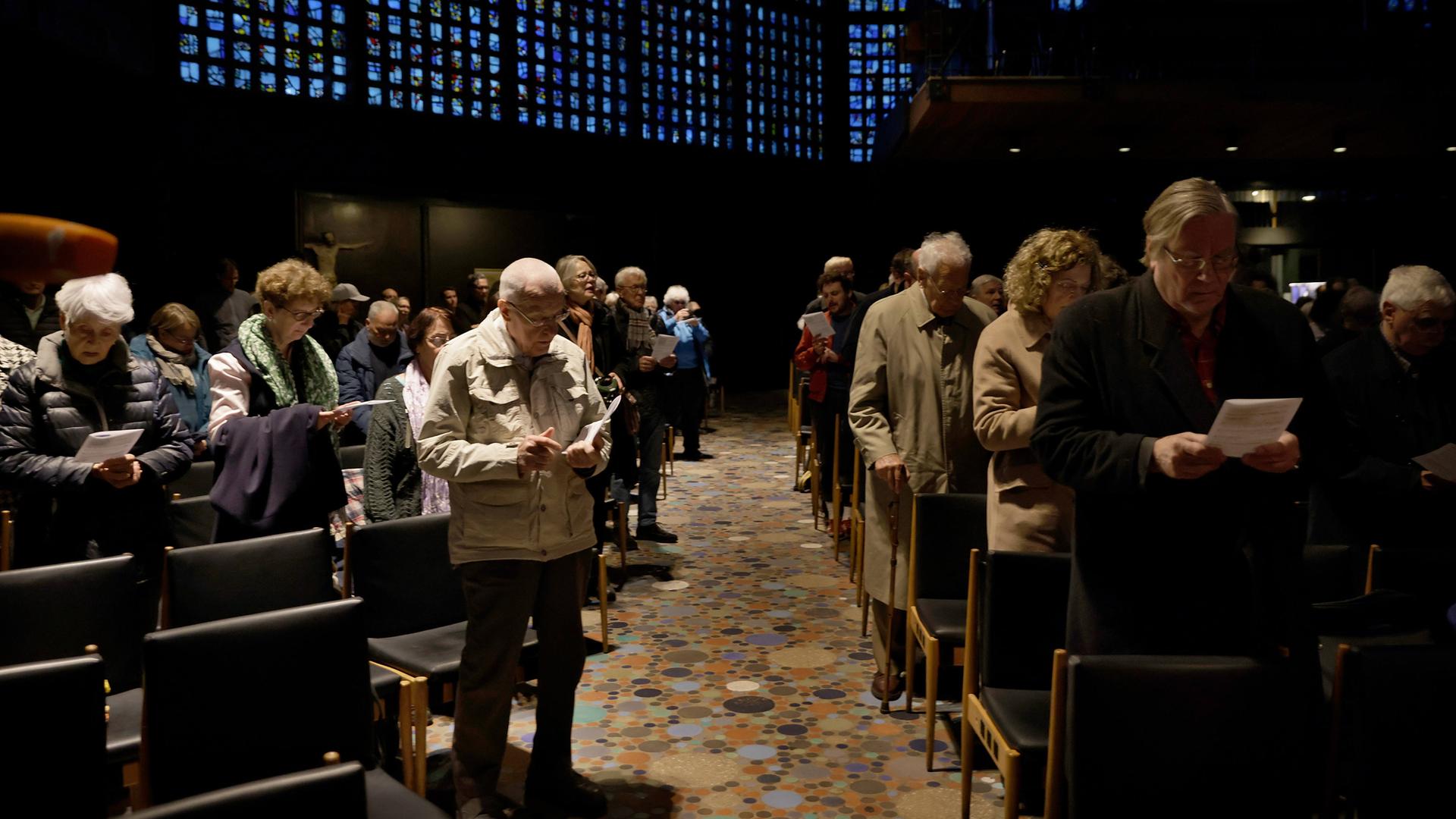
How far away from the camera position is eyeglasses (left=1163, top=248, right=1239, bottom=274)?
211 cm

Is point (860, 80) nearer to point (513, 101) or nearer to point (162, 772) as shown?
point (513, 101)

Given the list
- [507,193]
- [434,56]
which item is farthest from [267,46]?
[507,193]

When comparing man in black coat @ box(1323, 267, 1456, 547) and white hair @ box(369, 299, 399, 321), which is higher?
white hair @ box(369, 299, 399, 321)

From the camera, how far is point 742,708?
14.4 feet

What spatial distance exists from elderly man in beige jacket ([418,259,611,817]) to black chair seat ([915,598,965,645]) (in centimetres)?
126

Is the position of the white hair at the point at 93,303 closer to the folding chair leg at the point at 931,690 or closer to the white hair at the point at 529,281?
the white hair at the point at 529,281

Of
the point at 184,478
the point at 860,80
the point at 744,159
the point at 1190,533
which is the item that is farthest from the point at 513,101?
the point at 1190,533


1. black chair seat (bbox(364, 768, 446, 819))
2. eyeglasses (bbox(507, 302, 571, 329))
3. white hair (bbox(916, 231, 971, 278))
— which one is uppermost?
white hair (bbox(916, 231, 971, 278))

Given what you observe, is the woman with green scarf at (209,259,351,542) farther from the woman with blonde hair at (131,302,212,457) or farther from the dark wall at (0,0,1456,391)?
the dark wall at (0,0,1456,391)

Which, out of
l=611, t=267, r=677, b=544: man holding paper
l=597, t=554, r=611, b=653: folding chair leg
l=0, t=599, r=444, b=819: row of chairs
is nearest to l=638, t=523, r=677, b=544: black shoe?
l=611, t=267, r=677, b=544: man holding paper

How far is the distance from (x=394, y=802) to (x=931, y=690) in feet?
6.01

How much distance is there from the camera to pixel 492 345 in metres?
3.21

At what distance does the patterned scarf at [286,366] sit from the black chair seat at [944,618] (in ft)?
7.81

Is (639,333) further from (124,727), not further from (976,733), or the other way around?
(124,727)
